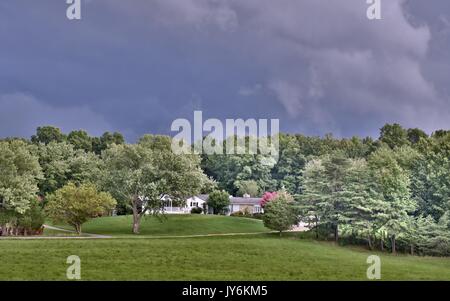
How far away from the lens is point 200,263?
28.5 metres

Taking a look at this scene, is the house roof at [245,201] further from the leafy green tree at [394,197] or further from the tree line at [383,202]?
the leafy green tree at [394,197]

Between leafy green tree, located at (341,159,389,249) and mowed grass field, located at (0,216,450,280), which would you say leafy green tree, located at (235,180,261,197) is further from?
mowed grass field, located at (0,216,450,280)

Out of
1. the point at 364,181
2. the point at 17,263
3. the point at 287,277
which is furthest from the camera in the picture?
the point at 364,181

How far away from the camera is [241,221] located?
2623 inches

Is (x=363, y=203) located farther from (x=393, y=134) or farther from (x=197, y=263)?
(x=393, y=134)

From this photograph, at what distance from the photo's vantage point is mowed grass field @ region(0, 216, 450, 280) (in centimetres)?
2458

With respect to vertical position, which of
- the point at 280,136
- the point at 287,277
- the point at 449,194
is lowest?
the point at 287,277

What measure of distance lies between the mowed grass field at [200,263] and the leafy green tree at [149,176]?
16924 millimetres

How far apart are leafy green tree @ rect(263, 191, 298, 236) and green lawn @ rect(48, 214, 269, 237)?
7.58m

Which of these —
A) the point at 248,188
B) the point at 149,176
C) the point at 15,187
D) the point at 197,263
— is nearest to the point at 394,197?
the point at 197,263
